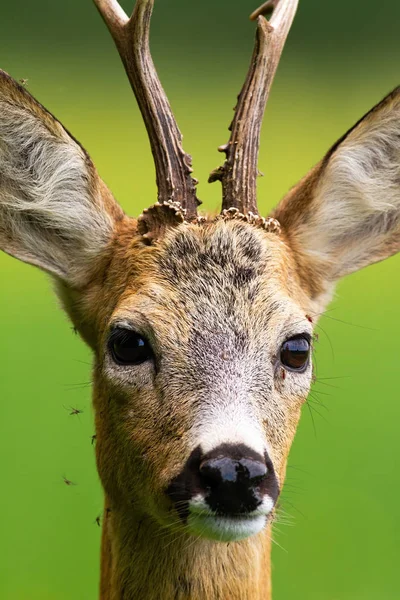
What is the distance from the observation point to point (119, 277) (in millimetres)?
2170

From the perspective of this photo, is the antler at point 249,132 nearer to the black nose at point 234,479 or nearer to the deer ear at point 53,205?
the deer ear at point 53,205

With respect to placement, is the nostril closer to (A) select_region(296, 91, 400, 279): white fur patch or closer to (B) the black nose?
(B) the black nose

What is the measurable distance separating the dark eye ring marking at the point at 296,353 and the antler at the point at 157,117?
0.38m

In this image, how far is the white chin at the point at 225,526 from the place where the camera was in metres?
1.70

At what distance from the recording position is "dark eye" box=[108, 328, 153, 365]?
6.43ft

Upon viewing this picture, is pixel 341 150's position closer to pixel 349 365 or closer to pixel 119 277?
pixel 119 277

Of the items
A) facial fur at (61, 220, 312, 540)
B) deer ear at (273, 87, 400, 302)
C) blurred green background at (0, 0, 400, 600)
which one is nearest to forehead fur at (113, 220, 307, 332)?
facial fur at (61, 220, 312, 540)

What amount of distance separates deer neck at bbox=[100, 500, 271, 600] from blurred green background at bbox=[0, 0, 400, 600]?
0.99m

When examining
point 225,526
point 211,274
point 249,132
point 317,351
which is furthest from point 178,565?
point 317,351

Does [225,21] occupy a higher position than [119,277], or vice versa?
[225,21]

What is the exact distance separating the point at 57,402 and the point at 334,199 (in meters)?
1.61

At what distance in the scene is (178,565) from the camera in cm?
203

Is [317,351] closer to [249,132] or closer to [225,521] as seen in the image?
[249,132]

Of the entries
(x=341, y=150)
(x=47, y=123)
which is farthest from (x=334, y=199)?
(x=47, y=123)
